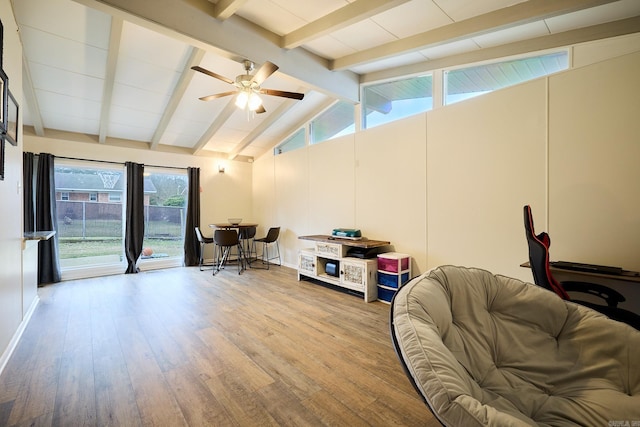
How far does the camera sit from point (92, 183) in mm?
5250

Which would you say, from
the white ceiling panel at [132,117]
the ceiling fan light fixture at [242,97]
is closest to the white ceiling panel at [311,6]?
the ceiling fan light fixture at [242,97]

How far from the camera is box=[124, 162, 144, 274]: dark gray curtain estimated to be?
5.37 metres


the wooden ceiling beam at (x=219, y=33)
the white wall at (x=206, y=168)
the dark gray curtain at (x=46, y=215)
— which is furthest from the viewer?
the white wall at (x=206, y=168)

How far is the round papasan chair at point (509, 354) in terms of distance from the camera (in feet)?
3.05

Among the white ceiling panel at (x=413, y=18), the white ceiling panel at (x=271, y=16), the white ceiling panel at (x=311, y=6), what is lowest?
the white ceiling panel at (x=413, y=18)

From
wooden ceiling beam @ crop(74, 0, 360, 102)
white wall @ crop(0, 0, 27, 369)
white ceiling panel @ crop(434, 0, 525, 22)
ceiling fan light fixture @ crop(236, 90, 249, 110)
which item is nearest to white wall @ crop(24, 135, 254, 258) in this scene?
white wall @ crop(0, 0, 27, 369)

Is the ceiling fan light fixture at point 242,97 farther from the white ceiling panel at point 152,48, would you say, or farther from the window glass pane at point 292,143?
the window glass pane at point 292,143

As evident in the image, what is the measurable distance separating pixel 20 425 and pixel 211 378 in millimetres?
1009

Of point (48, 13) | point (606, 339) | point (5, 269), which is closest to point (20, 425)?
point (5, 269)

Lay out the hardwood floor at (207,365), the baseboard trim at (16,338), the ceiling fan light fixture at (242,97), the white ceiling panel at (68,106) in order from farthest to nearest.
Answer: the white ceiling panel at (68,106), the ceiling fan light fixture at (242,97), the baseboard trim at (16,338), the hardwood floor at (207,365)

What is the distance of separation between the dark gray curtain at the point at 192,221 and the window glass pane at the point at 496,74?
5.14 meters

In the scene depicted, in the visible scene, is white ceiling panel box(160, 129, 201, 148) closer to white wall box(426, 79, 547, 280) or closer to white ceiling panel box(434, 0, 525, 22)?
white wall box(426, 79, 547, 280)

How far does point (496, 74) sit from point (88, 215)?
269 inches

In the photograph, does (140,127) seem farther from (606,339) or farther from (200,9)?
(606,339)
